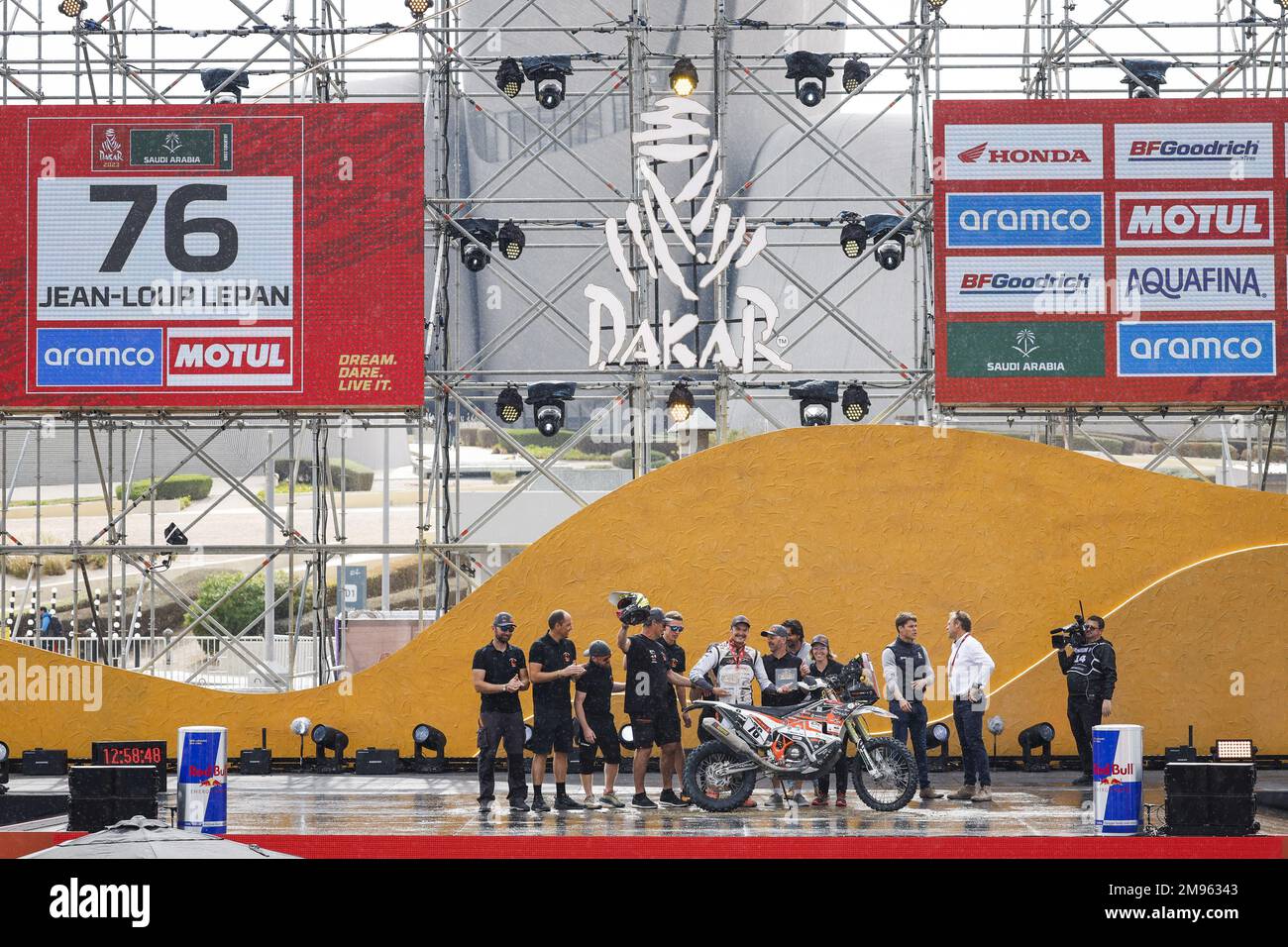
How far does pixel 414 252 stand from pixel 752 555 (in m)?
5.07

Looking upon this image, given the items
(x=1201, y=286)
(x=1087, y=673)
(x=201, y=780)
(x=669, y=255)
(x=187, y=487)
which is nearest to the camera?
(x=201, y=780)

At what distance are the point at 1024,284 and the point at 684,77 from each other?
14.2ft

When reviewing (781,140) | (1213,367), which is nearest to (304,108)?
(1213,367)

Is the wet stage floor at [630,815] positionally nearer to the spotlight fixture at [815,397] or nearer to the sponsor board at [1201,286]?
the spotlight fixture at [815,397]

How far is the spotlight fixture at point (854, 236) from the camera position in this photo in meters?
18.2

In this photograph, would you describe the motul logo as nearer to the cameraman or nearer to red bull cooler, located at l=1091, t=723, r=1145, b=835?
the cameraman

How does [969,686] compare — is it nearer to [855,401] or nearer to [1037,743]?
[1037,743]

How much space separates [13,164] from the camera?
17.6 meters

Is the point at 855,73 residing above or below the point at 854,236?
above

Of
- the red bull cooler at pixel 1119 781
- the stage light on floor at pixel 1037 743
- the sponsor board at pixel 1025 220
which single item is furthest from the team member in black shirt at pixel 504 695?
the sponsor board at pixel 1025 220

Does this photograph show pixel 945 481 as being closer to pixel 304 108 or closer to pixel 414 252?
pixel 414 252

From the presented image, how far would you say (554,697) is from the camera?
12.4 m

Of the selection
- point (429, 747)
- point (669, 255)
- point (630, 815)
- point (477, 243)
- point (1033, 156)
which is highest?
point (1033, 156)
